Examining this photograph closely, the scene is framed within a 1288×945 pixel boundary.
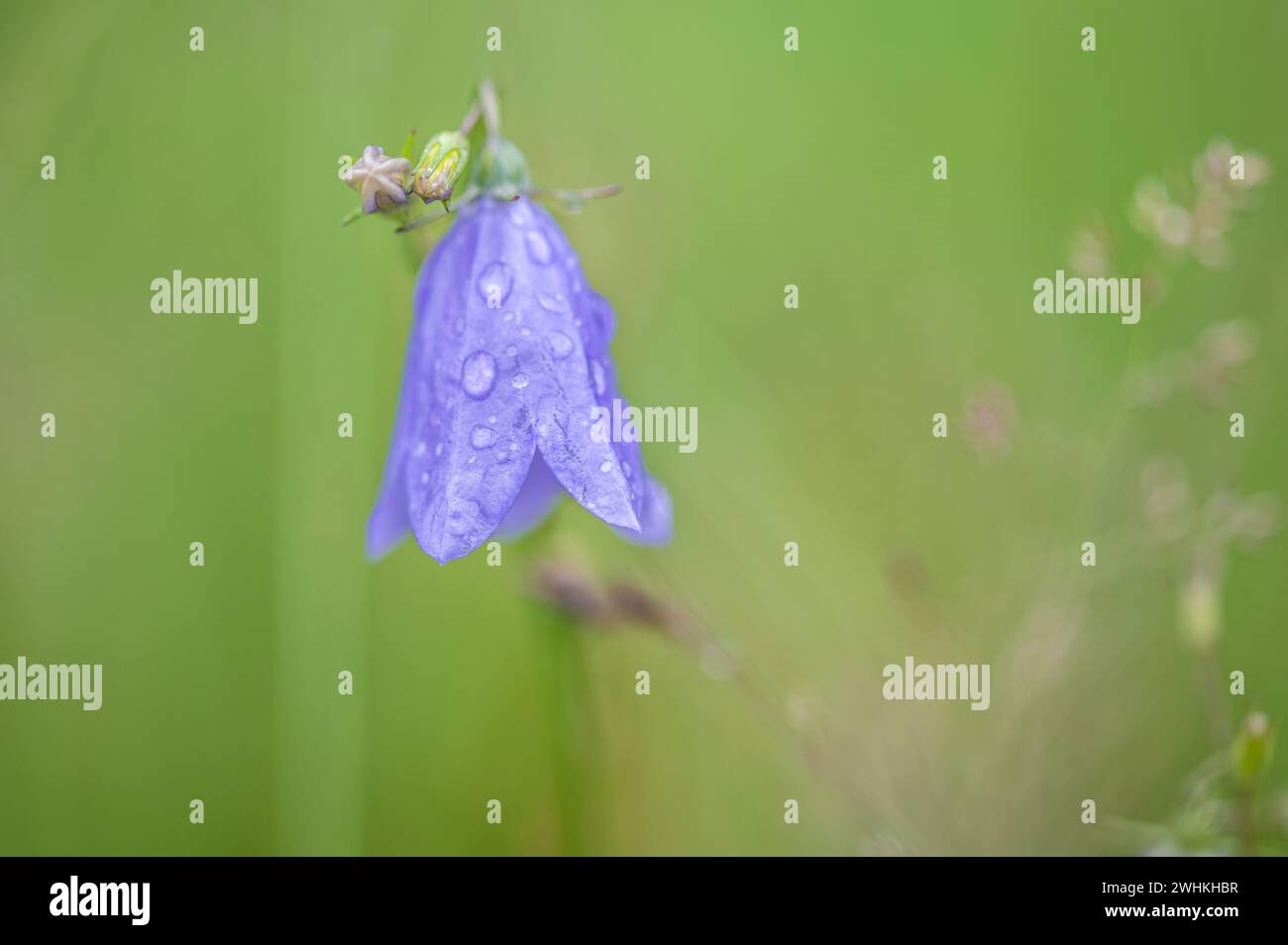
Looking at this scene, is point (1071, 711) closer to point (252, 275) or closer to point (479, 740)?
point (479, 740)

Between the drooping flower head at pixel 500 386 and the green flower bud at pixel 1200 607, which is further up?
the drooping flower head at pixel 500 386

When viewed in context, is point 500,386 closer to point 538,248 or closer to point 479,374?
point 479,374

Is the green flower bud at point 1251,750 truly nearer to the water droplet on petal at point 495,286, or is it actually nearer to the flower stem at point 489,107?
the water droplet on petal at point 495,286

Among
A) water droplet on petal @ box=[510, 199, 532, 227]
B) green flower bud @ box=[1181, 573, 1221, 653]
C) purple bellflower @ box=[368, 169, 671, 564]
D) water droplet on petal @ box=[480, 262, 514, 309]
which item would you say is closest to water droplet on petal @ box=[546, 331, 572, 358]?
purple bellflower @ box=[368, 169, 671, 564]

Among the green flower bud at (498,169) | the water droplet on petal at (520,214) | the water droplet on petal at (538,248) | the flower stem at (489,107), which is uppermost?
the flower stem at (489,107)

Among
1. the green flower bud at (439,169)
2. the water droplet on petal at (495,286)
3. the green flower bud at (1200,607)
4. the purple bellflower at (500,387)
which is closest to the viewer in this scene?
the green flower bud at (439,169)

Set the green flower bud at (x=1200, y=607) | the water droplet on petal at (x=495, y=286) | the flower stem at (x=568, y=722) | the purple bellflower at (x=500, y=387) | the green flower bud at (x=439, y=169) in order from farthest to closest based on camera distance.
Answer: the flower stem at (x=568, y=722), the green flower bud at (x=1200, y=607), the water droplet on petal at (x=495, y=286), the purple bellflower at (x=500, y=387), the green flower bud at (x=439, y=169)

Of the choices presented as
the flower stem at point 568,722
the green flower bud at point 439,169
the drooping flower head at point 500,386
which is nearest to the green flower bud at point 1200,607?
the drooping flower head at point 500,386

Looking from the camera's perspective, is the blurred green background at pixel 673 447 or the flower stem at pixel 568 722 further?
the blurred green background at pixel 673 447
